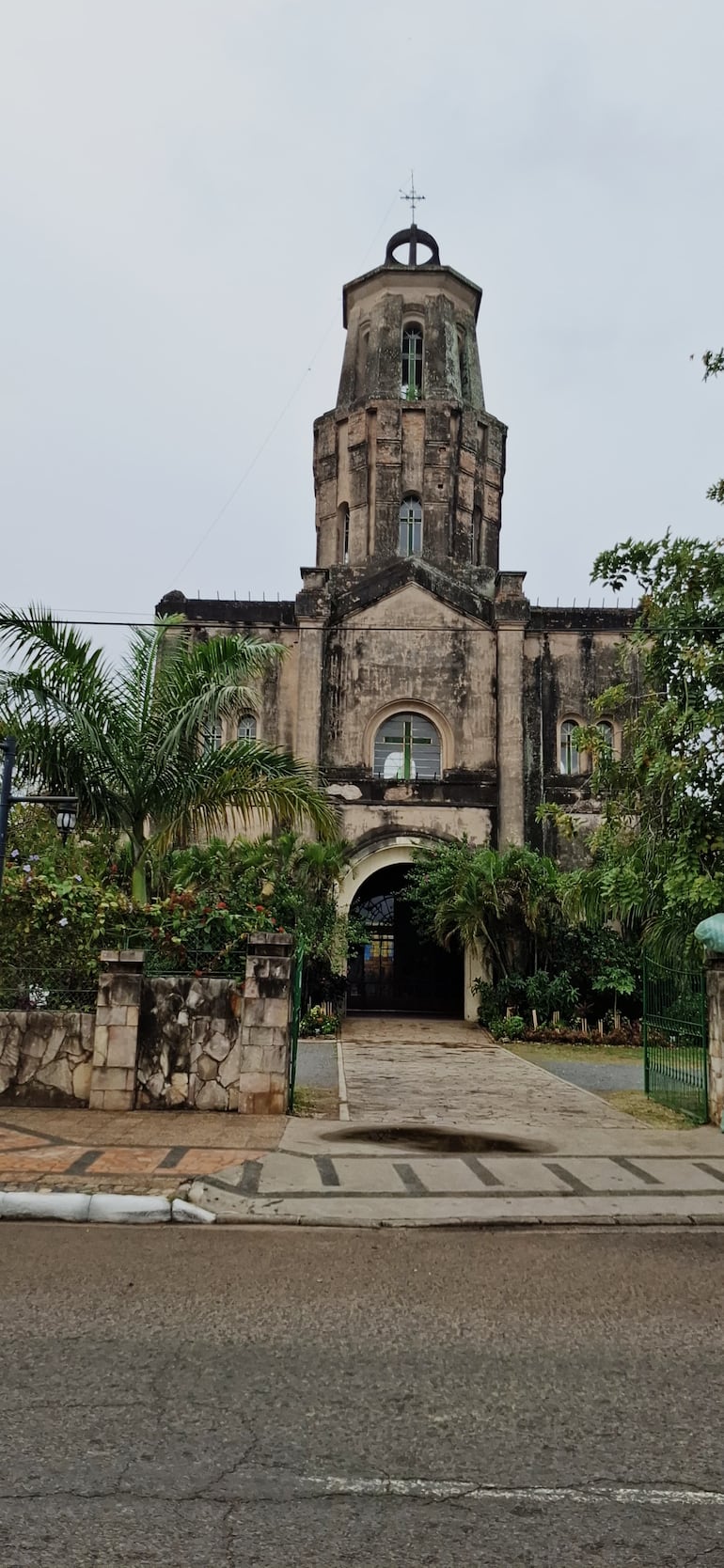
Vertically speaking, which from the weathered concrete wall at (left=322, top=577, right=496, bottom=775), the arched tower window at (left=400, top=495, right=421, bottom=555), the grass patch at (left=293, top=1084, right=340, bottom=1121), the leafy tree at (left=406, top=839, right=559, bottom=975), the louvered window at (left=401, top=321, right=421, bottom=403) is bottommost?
the grass patch at (left=293, top=1084, right=340, bottom=1121)

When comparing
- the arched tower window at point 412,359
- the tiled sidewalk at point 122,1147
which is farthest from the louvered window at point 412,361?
the tiled sidewalk at point 122,1147

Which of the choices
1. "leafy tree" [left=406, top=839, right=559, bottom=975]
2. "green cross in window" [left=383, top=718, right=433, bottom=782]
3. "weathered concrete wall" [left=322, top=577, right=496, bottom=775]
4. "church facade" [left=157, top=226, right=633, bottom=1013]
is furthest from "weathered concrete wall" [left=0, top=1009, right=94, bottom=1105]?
"green cross in window" [left=383, top=718, right=433, bottom=782]

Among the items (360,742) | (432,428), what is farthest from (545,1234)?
(432,428)

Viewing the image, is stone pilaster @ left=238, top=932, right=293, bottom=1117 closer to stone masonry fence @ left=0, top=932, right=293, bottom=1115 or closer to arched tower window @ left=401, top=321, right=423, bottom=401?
stone masonry fence @ left=0, top=932, right=293, bottom=1115

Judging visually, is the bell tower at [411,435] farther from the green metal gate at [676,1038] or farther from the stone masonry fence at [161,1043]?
the stone masonry fence at [161,1043]

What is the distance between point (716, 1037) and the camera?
1044cm

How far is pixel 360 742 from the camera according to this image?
2366cm

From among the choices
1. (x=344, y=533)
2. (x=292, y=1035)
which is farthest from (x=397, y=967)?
(x=292, y=1035)

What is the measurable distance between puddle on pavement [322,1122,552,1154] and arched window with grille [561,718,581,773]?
48.8 feet

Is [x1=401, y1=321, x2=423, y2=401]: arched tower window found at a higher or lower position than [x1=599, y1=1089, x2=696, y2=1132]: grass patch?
higher

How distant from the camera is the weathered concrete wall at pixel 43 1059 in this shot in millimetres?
9742

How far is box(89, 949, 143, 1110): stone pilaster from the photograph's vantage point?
965 cm

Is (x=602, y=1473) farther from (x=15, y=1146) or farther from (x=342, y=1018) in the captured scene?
(x=342, y=1018)

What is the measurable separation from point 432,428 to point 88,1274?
24.9 metres
